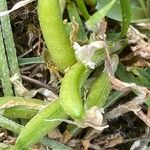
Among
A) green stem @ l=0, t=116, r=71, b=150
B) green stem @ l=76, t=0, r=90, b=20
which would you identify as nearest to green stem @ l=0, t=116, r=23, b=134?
green stem @ l=0, t=116, r=71, b=150

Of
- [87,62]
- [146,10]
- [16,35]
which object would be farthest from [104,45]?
[16,35]

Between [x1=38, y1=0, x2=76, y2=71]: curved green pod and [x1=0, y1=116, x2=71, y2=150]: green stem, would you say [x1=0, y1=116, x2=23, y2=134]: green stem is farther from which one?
[x1=38, y1=0, x2=76, y2=71]: curved green pod

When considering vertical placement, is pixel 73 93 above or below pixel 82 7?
below

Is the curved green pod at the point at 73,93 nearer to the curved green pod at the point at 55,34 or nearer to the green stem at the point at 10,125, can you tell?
the curved green pod at the point at 55,34

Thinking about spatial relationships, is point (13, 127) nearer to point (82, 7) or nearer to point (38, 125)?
point (38, 125)

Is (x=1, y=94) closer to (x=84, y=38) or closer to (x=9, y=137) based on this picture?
(x=9, y=137)

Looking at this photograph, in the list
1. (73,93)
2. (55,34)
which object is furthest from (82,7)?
(73,93)
